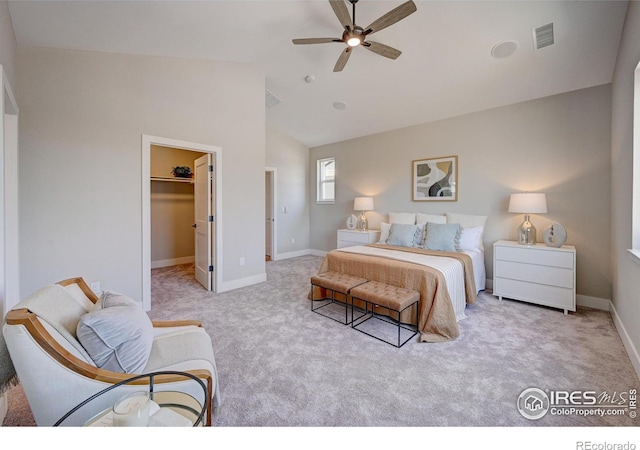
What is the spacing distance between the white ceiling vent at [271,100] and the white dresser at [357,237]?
2709 mm

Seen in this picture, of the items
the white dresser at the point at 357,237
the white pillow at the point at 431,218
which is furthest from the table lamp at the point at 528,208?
the white dresser at the point at 357,237

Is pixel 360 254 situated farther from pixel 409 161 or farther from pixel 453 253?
pixel 409 161

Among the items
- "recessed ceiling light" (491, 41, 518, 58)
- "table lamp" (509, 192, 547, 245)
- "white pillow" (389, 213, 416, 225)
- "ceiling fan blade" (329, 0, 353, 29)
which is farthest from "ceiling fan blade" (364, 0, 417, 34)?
"white pillow" (389, 213, 416, 225)

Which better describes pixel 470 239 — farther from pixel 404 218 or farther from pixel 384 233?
pixel 384 233

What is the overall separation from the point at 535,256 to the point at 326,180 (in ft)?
14.1

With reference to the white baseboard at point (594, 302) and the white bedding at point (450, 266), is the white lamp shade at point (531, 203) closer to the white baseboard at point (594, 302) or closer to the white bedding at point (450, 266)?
the white bedding at point (450, 266)

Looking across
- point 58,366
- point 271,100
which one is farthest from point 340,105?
point 58,366

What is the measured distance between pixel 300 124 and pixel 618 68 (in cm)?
446

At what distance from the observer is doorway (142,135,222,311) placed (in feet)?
10.4

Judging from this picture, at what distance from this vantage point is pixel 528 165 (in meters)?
3.68

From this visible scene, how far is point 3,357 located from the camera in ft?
3.54

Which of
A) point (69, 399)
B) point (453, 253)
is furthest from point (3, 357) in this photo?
point (453, 253)

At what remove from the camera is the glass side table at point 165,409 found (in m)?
0.98

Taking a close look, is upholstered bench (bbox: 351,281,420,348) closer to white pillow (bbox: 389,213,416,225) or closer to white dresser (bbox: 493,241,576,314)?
white dresser (bbox: 493,241,576,314)
